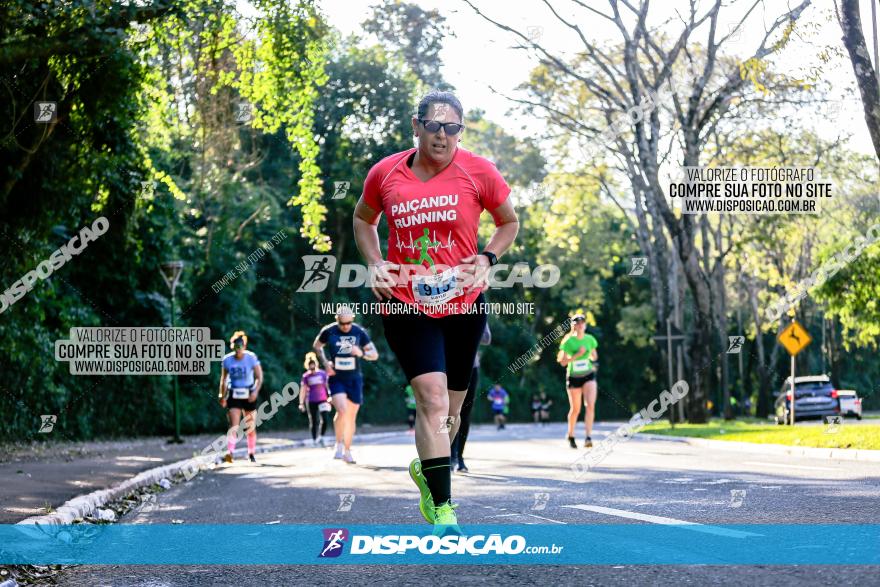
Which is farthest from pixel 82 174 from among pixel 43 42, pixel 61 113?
pixel 43 42

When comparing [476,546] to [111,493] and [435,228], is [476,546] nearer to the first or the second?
[435,228]

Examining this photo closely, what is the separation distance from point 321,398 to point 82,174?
29.6 feet

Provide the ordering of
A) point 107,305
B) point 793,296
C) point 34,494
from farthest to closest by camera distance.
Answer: point 793,296
point 107,305
point 34,494

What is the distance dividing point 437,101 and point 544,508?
3.23m

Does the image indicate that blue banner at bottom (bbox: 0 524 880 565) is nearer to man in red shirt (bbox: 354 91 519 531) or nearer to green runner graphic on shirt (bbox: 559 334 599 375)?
man in red shirt (bbox: 354 91 519 531)

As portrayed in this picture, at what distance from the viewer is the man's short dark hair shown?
5988mm

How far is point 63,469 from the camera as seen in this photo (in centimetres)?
1411

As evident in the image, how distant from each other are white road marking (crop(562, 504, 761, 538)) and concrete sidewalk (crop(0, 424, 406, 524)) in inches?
153

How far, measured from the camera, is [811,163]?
1423 inches

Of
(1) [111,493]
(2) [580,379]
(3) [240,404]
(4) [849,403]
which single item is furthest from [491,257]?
(4) [849,403]

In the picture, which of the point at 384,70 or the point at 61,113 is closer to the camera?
the point at 61,113

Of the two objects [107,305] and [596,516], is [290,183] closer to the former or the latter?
[107,305]

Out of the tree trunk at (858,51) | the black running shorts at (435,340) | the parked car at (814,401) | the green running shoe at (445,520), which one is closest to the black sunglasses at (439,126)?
the black running shorts at (435,340)

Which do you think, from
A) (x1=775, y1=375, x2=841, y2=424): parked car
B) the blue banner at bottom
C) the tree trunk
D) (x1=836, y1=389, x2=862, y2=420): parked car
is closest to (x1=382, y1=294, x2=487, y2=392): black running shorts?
the blue banner at bottom
